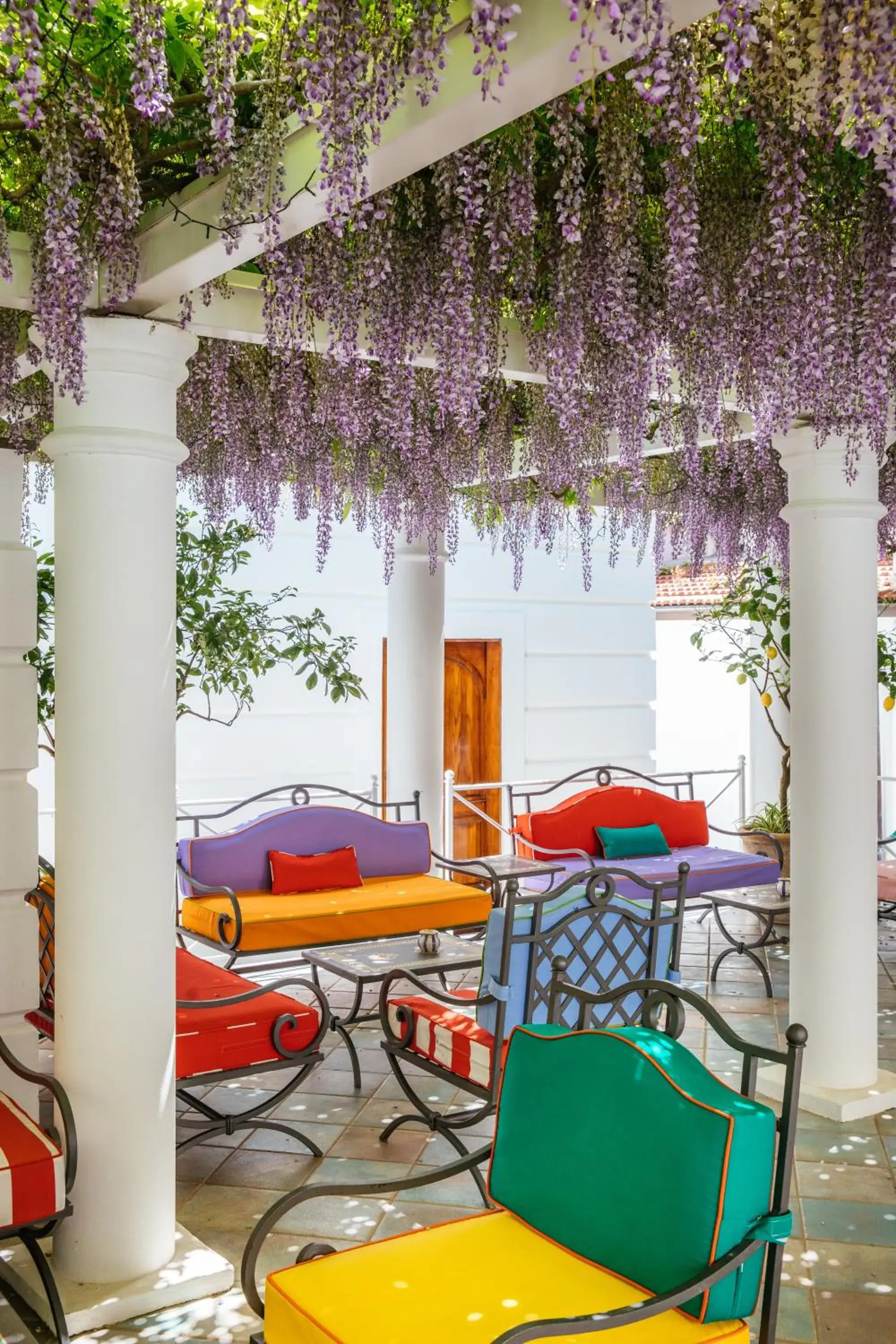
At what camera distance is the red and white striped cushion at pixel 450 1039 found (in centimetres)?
366

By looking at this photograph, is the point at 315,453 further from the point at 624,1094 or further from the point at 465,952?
the point at 624,1094

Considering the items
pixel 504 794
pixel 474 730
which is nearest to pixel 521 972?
pixel 504 794

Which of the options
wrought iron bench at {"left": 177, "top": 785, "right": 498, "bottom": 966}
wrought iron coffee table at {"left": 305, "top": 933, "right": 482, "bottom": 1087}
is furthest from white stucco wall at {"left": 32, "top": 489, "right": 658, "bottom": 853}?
wrought iron coffee table at {"left": 305, "top": 933, "right": 482, "bottom": 1087}

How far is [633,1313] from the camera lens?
73.7 inches

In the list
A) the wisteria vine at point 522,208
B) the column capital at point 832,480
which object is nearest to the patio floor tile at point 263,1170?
the wisteria vine at point 522,208

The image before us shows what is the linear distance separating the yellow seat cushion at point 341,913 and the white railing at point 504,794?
0.79 m

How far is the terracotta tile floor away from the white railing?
2.50m

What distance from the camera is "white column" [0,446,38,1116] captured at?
354cm

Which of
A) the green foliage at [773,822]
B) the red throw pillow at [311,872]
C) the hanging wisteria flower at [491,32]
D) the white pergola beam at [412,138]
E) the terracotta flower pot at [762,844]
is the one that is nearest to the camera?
the hanging wisteria flower at [491,32]

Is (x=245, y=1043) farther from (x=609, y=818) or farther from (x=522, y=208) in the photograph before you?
(x=609, y=818)

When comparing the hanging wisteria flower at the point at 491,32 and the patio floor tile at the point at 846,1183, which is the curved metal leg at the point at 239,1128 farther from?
the hanging wisteria flower at the point at 491,32

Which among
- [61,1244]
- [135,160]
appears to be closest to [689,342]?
[135,160]

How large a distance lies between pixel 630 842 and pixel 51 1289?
500cm

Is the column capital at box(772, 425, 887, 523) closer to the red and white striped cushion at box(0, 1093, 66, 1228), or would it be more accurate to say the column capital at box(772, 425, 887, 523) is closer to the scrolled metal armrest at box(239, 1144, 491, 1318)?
the scrolled metal armrest at box(239, 1144, 491, 1318)
